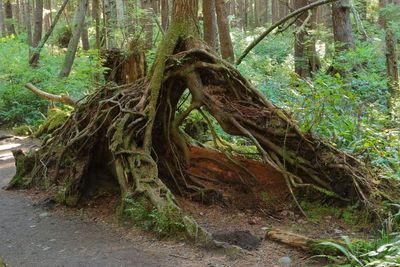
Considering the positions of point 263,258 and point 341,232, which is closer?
point 263,258

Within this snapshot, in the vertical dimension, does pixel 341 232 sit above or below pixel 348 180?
below

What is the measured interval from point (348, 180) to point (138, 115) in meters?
3.20

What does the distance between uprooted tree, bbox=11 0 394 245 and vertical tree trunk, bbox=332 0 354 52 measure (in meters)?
7.28

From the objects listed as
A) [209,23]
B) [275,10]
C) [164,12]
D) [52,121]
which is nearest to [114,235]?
[52,121]

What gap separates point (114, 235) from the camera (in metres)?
5.52

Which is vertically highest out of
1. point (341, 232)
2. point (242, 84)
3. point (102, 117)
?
point (242, 84)

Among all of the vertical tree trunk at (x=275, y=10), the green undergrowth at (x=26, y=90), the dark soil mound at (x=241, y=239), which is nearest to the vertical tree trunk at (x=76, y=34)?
the green undergrowth at (x=26, y=90)

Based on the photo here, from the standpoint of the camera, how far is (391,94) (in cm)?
1048

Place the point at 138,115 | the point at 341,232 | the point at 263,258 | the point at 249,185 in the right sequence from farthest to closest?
1. the point at 249,185
2. the point at 138,115
3. the point at 341,232
4. the point at 263,258

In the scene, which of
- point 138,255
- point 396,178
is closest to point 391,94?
point 396,178

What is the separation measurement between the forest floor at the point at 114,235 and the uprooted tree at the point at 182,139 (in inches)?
15.4

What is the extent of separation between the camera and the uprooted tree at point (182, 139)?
6.18 meters

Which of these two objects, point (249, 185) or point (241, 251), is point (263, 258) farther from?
point (249, 185)

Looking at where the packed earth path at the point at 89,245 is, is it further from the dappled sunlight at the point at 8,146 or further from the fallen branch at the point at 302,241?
the dappled sunlight at the point at 8,146
